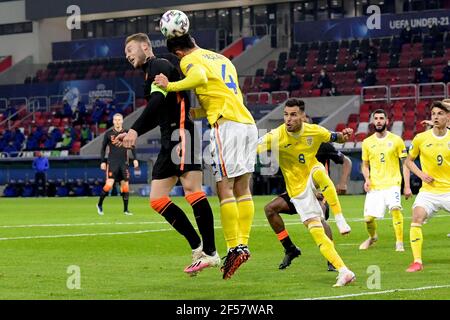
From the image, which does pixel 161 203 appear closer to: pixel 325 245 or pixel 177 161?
pixel 177 161

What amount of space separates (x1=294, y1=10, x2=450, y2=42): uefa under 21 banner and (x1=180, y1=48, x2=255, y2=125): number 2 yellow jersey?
137 ft

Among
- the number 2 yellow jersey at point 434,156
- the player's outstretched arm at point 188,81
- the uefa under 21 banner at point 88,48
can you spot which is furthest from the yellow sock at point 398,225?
the uefa under 21 banner at point 88,48

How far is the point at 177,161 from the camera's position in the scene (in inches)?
520

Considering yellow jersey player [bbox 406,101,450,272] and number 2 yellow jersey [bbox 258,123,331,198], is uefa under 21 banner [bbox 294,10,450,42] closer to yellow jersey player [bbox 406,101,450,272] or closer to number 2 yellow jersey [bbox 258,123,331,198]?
yellow jersey player [bbox 406,101,450,272]

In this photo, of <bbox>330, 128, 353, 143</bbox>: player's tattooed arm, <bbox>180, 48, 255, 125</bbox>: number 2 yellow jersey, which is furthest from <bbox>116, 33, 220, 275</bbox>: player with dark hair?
<bbox>330, 128, 353, 143</bbox>: player's tattooed arm

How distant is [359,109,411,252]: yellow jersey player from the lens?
61.8 feet

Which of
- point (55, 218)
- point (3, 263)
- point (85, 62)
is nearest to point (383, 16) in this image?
point (85, 62)

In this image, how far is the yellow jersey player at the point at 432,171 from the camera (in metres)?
14.8

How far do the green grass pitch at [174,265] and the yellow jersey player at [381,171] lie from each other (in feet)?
2.13

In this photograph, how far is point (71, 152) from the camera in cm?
5294

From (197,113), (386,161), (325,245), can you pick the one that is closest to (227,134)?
(197,113)

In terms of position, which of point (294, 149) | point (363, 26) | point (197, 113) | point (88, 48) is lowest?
point (88, 48)

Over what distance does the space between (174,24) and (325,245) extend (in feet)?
9.97

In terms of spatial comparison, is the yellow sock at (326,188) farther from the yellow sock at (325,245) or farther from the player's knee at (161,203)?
the player's knee at (161,203)
